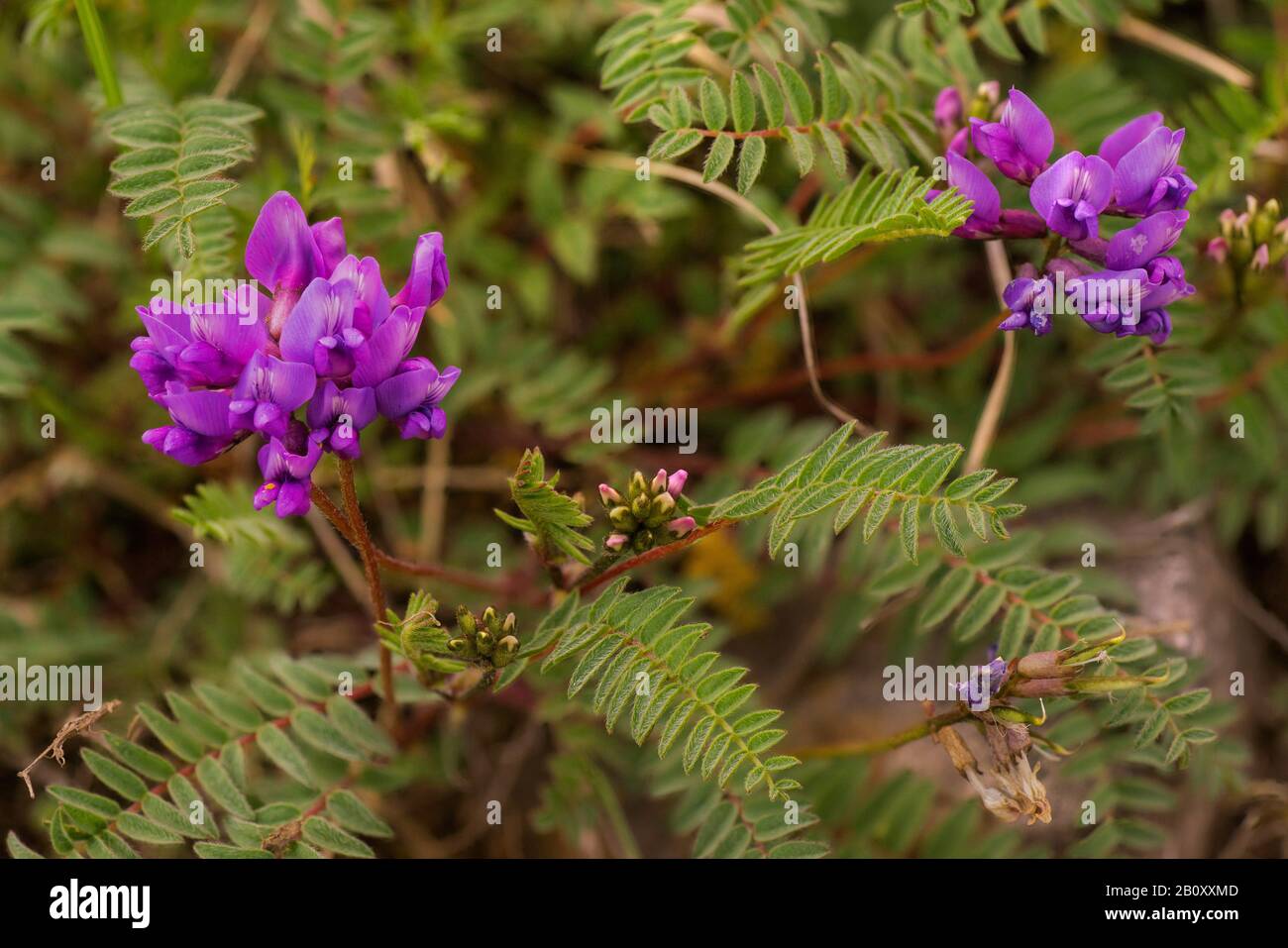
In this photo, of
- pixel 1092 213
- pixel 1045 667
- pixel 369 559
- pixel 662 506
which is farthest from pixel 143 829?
pixel 1092 213

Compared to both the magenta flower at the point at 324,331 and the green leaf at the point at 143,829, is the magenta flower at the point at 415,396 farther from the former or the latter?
the green leaf at the point at 143,829

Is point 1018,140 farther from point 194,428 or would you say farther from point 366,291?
point 194,428

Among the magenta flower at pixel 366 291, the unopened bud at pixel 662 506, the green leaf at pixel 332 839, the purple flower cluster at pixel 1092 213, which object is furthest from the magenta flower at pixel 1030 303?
the green leaf at pixel 332 839

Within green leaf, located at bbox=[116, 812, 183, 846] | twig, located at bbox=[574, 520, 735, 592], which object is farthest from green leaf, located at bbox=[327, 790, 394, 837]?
twig, located at bbox=[574, 520, 735, 592]

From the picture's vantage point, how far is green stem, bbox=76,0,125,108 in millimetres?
2617

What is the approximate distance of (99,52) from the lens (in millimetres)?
2684

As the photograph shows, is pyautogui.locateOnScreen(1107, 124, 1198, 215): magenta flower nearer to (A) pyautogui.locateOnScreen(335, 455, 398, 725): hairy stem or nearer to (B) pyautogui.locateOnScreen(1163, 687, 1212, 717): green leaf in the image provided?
(B) pyautogui.locateOnScreen(1163, 687, 1212, 717): green leaf

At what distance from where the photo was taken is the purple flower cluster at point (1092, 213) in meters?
2.09

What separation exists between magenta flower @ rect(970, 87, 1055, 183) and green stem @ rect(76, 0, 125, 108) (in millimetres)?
1964

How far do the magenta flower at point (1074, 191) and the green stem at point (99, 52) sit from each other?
210 cm

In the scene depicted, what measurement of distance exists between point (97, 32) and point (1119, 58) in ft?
10.1

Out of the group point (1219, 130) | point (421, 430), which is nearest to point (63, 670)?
point (421, 430)

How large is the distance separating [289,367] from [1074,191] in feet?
4.71
